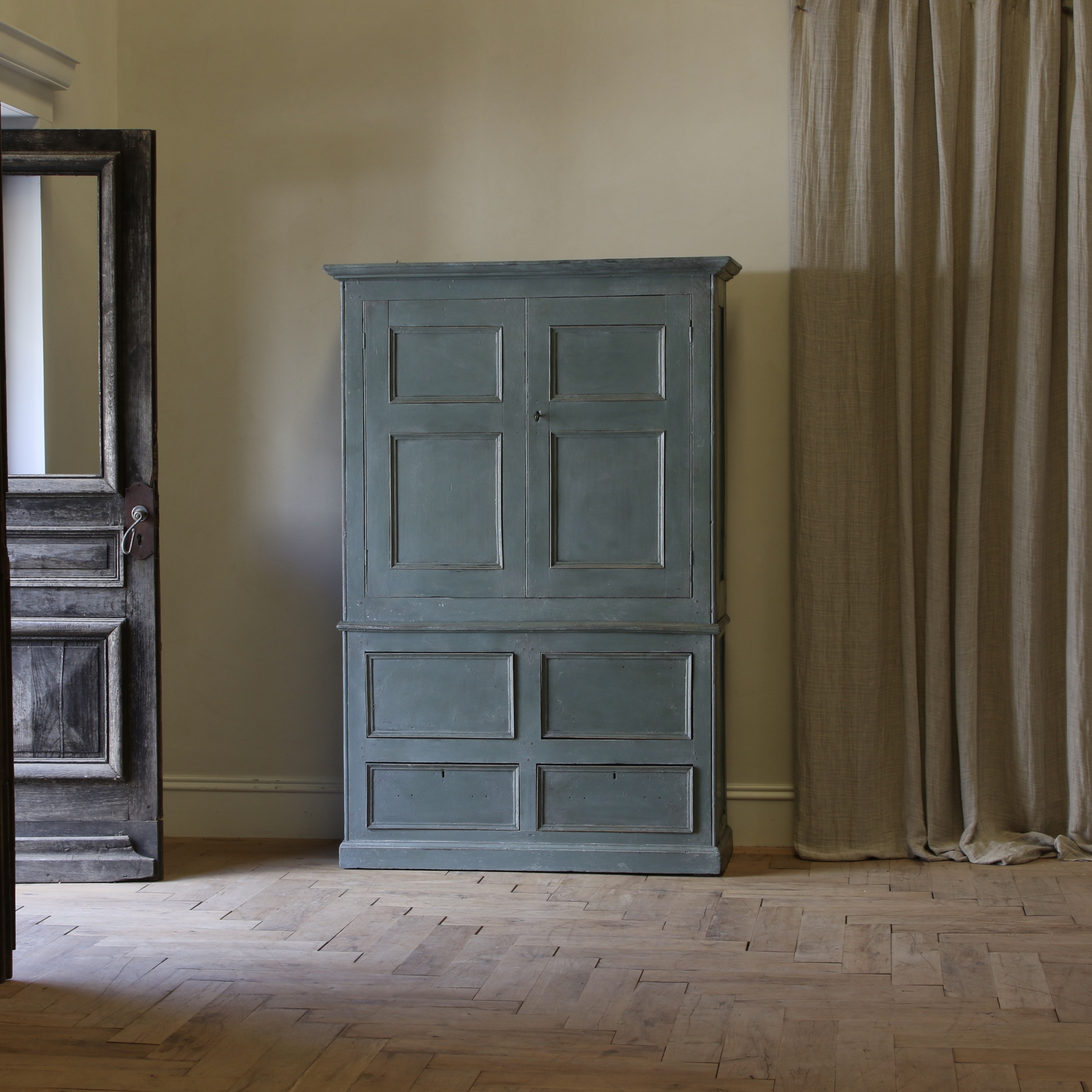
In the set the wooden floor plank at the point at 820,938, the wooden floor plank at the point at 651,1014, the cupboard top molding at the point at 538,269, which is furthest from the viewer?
the cupboard top molding at the point at 538,269

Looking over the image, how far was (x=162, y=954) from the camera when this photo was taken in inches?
128

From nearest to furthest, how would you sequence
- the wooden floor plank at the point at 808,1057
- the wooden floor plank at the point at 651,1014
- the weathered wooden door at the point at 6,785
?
the wooden floor plank at the point at 808,1057 → the wooden floor plank at the point at 651,1014 → the weathered wooden door at the point at 6,785

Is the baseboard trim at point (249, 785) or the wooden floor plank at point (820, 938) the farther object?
the baseboard trim at point (249, 785)

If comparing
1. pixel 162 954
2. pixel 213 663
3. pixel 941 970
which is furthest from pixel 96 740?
pixel 941 970

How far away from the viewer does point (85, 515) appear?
400cm

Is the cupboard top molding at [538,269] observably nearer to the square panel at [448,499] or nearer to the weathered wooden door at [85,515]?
the square panel at [448,499]

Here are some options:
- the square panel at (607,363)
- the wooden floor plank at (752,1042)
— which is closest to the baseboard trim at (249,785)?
the square panel at (607,363)

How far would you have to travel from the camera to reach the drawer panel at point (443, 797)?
4.06 metres

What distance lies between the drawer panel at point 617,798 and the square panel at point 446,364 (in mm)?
1228

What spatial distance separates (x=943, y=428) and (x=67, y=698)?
2944 millimetres

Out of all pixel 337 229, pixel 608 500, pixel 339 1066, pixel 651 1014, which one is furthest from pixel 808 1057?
pixel 337 229

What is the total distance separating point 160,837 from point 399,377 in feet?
5.41

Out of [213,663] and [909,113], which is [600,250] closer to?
[909,113]

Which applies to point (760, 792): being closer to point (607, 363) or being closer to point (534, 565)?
point (534, 565)
